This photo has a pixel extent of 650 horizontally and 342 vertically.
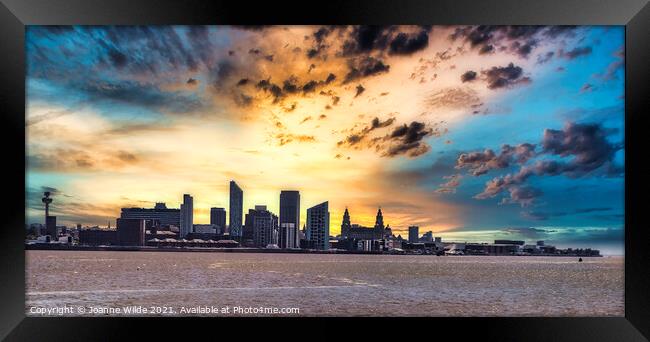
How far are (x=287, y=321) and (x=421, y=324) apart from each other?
2296 mm

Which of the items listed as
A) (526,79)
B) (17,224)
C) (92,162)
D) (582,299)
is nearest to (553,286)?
(582,299)

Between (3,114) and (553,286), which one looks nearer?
(3,114)

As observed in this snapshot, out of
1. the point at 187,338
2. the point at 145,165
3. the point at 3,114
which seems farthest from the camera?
the point at 145,165

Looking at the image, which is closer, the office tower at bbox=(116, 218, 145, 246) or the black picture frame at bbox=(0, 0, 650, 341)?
the black picture frame at bbox=(0, 0, 650, 341)

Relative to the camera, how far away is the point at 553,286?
5784 cm

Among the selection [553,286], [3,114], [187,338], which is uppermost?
[3,114]

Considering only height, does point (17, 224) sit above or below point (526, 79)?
below

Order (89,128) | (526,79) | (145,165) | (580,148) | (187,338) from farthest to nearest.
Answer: (145,165), (580,148), (89,128), (526,79), (187,338)

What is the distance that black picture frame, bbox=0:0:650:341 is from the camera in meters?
9.75
